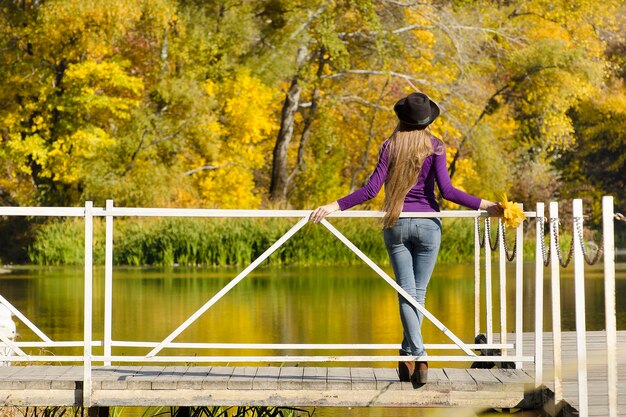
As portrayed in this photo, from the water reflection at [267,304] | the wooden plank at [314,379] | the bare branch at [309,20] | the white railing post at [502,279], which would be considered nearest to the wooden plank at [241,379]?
the wooden plank at [314,379]

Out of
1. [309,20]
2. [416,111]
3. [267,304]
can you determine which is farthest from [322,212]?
[309,20]

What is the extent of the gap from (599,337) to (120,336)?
5.97 metres

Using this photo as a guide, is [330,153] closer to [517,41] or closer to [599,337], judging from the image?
[517,41]

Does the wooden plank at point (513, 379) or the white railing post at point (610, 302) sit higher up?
the white railing post at point (610, 302)

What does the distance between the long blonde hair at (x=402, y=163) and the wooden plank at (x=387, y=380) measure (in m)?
0.76

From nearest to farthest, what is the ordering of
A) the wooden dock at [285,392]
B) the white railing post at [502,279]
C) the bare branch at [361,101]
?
the wooden dock at [285,392] < the white railing post at [502,279] < the bare branch at [361,101]

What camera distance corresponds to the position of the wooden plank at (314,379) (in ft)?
20.5

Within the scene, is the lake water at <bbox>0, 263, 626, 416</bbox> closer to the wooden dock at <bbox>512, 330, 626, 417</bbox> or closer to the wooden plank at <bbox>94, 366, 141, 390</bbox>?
the wooden dock at <bbox>512, 330, 626, 417</bbox>

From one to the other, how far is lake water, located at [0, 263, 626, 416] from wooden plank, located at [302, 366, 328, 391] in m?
1.68

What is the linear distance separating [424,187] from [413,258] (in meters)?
0.34

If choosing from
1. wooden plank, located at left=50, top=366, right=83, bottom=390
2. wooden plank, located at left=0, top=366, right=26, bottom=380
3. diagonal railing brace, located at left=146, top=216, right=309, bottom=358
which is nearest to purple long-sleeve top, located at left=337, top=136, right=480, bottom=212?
diagonal railing brace, located at left=146, top=216, right=309, bottom=358

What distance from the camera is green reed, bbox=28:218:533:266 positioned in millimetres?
24578

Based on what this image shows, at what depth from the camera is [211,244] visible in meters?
24.7

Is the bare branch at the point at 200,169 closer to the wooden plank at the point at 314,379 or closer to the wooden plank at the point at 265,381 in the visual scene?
the wooden plank at the point at 314,379
